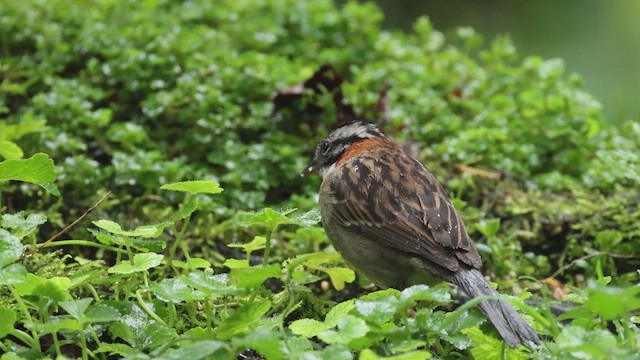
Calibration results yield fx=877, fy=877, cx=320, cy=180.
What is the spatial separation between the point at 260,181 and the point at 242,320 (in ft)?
8.27

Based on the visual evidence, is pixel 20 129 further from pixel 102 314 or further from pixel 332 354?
pixel 332 354

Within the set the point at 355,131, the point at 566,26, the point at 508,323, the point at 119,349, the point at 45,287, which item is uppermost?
the point at 566,26

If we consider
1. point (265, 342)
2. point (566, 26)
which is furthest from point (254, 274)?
point (566, 26)

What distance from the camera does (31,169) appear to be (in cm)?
349

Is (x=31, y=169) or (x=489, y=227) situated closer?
(x=31, y=169)

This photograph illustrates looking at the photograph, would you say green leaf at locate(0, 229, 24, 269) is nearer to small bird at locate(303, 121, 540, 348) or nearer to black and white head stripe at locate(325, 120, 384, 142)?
small bird at locate(303, 121, 540, 348)

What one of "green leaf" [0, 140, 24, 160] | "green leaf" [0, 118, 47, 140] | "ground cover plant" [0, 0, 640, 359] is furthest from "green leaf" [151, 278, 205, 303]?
"green leaf" [0, 118, 47, 140]

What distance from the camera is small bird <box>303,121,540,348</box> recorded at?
3.99m

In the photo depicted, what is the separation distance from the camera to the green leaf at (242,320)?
3.04 metres

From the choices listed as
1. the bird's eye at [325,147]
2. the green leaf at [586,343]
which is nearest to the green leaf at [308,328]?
the green leaf at [586,343]

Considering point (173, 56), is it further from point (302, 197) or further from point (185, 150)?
point (302, 197)

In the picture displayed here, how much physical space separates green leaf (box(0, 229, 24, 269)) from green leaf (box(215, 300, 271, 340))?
742 mm

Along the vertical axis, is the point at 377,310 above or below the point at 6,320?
above

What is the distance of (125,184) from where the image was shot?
5.36m
